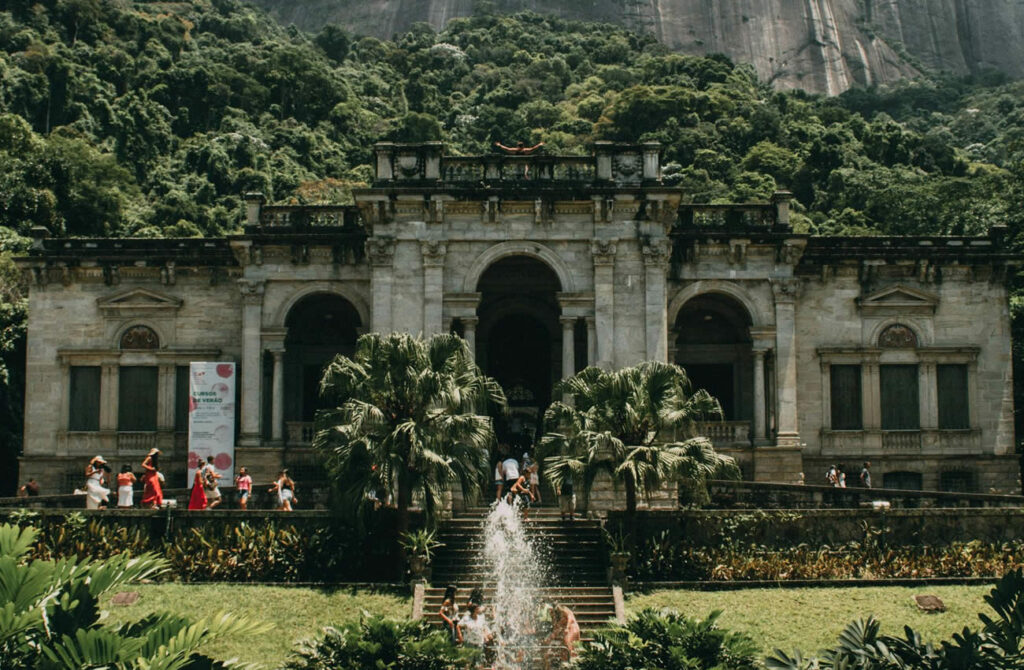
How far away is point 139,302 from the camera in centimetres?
3850

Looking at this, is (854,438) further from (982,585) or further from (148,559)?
(148,559)

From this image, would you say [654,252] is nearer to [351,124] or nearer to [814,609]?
[814,609]

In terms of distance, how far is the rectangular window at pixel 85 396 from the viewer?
3847cm

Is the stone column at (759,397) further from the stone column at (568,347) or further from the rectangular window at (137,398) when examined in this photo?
the rectangular window at (137,398)

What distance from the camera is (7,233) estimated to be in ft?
163

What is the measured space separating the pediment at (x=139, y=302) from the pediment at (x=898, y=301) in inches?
876

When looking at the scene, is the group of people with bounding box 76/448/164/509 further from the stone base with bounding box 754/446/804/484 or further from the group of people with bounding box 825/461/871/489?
the group of people with bounding box 825/461/871/489

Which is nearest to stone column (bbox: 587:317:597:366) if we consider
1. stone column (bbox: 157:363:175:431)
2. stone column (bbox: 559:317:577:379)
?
stone column (bbox: 559:317:577:379)

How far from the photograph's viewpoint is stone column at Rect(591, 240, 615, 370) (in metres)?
32.9

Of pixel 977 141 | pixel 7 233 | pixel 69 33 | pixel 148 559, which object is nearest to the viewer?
pixel 148 559

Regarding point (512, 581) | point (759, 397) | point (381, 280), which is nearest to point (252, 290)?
point (381, 280)

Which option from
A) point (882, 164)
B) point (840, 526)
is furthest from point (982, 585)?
point (882, 164)

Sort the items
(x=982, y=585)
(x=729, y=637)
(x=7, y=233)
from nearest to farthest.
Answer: (x=729, y=637) < (x=982, y=585) < (x=7, y=233)

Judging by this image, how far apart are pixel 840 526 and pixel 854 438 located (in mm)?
12096
